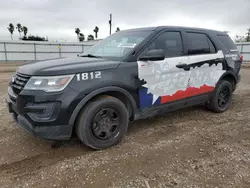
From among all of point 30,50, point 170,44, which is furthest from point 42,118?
point 30,50

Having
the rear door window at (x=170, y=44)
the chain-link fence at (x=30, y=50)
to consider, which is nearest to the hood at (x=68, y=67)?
the rear door window at (x=170, y=44)

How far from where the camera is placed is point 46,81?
266 centimetres

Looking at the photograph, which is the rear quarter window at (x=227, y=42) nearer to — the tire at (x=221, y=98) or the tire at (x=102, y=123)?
the tire at (x=221, y=98)

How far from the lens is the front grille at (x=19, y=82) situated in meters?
2.78

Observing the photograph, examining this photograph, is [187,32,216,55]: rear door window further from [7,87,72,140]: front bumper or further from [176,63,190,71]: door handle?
[7,87,72,140]: front bumper

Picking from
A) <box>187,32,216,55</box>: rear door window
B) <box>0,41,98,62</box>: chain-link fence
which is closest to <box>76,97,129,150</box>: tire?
<box>187,32,216,55</box>: rear door window

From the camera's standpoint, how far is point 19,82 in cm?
289

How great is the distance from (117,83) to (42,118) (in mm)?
1111

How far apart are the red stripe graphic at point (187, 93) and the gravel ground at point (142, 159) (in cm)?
57

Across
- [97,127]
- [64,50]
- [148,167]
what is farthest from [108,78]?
[64,50]

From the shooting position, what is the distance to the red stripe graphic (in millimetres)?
3727

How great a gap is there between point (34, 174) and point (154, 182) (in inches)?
55.8

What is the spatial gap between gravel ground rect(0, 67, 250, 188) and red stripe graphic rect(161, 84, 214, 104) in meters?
0.57

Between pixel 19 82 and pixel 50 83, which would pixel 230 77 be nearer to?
pixel 50 83
